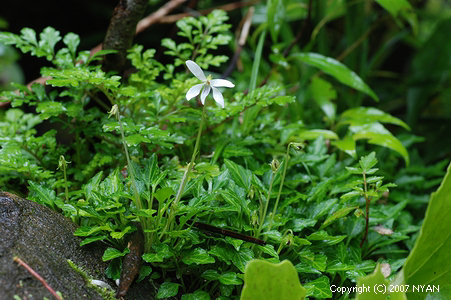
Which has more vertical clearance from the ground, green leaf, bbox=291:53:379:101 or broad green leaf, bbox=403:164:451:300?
green leaf, bbox=291:53:379:101

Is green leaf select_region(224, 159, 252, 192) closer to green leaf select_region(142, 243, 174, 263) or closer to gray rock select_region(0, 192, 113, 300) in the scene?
green leaf select_region(142, 243, 174, 263)

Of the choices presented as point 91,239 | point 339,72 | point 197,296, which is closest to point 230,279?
point 197,296

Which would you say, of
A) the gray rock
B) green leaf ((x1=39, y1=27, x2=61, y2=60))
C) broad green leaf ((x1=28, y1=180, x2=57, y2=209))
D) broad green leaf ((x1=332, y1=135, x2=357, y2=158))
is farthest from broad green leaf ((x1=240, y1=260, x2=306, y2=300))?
green leaf ((x1=39, y1=27, x2=61, y2=60))

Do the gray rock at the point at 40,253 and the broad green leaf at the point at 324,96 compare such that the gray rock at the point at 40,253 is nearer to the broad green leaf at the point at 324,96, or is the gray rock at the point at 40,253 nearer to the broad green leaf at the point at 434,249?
the broad green leaf at the point at 434,249

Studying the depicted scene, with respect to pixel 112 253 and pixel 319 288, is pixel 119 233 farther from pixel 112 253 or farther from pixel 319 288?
pixel 319 288

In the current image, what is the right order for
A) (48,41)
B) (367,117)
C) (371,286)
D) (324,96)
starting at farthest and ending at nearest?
(324,96) → (367,117) → (48,41) → (371,286)

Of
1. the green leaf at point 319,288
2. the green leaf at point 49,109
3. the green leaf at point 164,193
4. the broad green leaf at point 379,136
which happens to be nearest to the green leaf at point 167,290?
the green leaf at point 164,193
